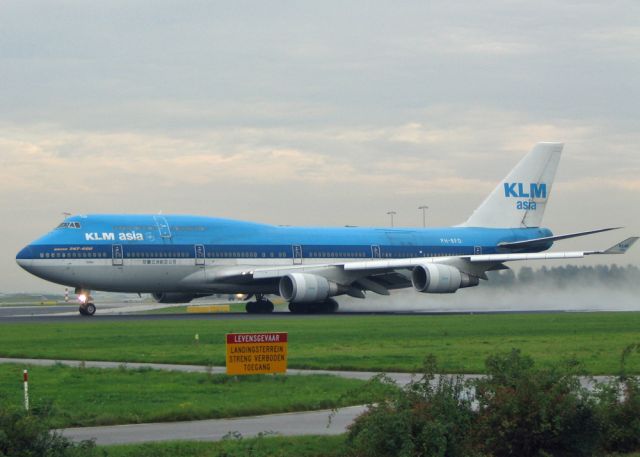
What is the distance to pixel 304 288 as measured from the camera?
56969 mm

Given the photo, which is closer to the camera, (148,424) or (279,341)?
(148,424)

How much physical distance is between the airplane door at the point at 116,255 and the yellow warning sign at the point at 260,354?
3215cm

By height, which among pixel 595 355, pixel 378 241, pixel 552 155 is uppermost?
pixel 552 155

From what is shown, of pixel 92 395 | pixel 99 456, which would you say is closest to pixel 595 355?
pixel 92 395

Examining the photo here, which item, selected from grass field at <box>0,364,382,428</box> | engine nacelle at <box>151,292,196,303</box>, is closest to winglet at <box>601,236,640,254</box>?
engine nacelle at <box>151,292,196,303</box>

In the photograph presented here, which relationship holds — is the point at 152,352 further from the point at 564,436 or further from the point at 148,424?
the point at 564,436

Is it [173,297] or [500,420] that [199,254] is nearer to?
[173,297]

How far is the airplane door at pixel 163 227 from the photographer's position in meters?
57.4

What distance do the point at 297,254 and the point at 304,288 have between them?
5219 millimetres

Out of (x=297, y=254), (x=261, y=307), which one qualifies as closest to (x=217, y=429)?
(x=297, y=254)

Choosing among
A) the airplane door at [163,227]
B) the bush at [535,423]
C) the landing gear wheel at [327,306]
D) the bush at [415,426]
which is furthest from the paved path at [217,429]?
the landing gear wheel at [327,306]

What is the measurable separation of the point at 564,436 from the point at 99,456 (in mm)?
6269

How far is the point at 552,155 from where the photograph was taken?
7250 cm

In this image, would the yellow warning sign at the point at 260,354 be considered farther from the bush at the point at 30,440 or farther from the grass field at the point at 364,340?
the bush at the point at 30,440
